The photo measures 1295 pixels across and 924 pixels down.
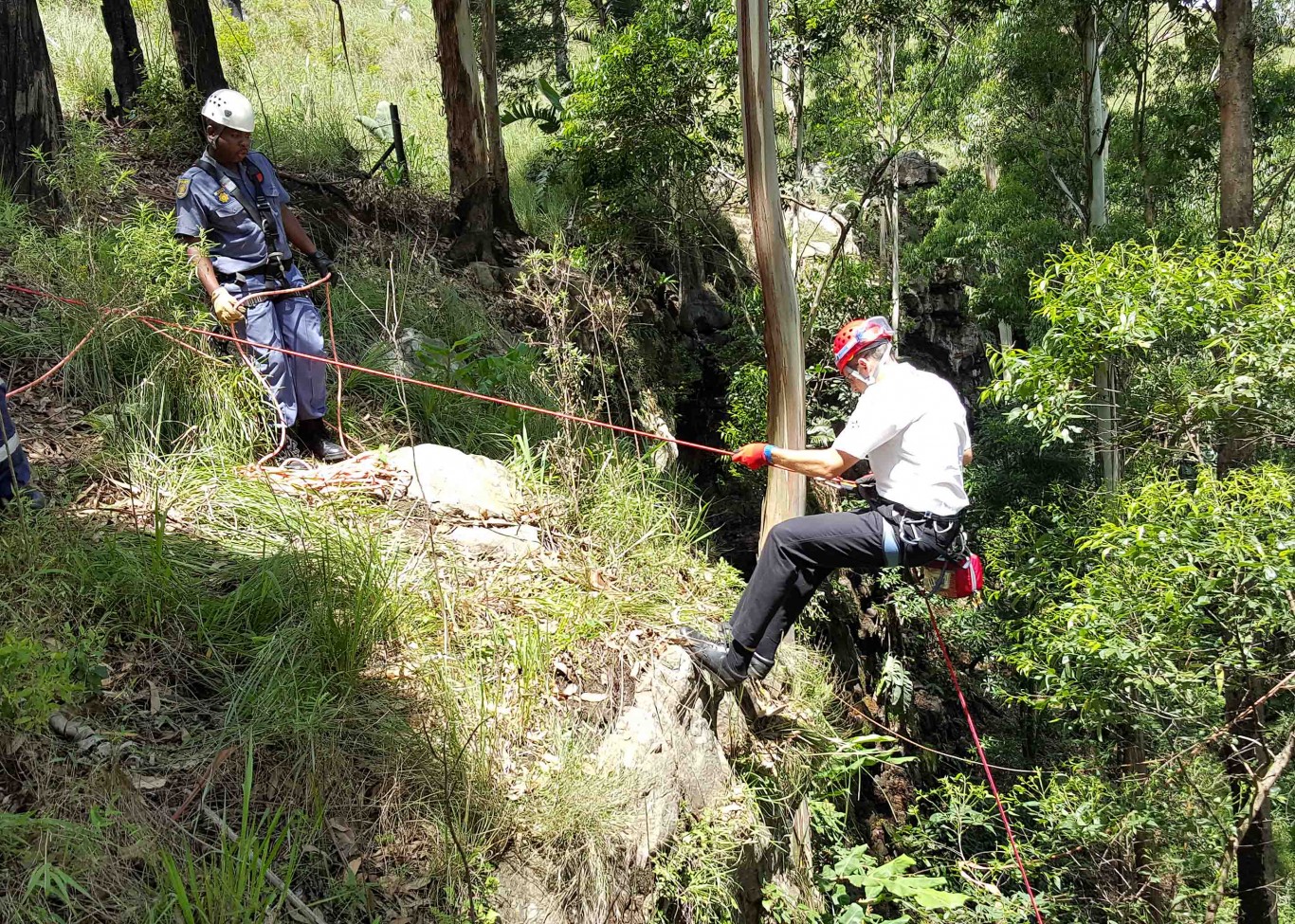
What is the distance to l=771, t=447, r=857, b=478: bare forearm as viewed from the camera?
4.30 meters

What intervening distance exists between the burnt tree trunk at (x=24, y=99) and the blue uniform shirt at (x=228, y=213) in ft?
6.18

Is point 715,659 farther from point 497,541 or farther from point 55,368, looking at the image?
point 55,368

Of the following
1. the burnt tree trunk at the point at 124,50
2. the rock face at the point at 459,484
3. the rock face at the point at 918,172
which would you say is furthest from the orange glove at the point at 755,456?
the rock face at the point at 918,172

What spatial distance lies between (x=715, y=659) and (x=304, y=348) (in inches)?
114

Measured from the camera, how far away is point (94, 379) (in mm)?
5070

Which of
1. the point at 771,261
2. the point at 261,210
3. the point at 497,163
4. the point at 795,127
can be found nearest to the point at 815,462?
the point at 771,261

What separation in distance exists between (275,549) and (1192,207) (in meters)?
19.3

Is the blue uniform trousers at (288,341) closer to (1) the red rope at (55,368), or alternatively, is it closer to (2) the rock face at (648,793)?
(1) the red rope at (55,368)

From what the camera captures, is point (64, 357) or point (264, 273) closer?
point (64, 357)

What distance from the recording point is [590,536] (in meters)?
5.77

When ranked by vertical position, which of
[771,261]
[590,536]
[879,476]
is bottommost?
[590,536]

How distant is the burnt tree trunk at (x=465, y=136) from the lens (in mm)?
8461

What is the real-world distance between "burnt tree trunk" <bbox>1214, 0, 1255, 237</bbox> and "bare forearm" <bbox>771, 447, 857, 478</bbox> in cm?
→ 803

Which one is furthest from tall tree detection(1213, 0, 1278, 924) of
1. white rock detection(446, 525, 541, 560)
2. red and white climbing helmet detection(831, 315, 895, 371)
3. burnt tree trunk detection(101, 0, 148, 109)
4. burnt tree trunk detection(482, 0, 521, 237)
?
burnt tree trunk detection(101, 0, 148, 109)
